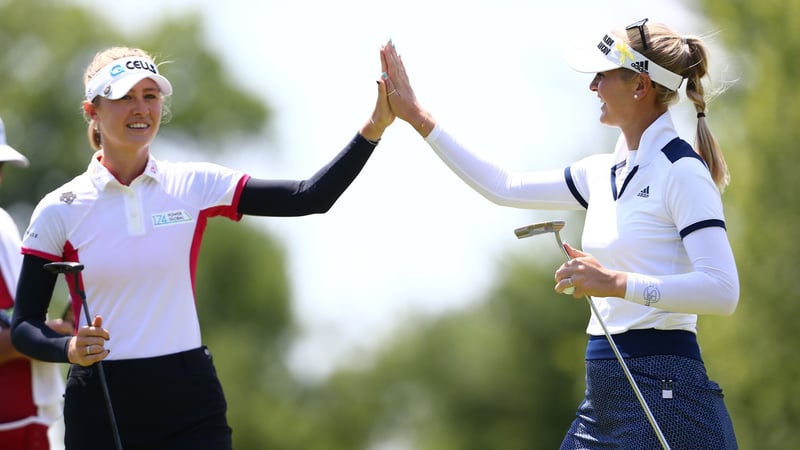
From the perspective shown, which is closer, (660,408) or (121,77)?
(660,408)

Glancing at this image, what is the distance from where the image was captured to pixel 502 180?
18.5 ft

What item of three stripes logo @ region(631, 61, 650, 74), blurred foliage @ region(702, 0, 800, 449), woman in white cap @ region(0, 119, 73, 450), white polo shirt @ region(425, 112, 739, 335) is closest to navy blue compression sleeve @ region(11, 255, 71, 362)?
woman in white cap @ region(0, 119, 73, 450)

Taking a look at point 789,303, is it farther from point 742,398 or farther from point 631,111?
point 631,111

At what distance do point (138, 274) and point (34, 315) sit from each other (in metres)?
0.46

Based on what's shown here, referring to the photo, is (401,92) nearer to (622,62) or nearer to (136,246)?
(622,62)

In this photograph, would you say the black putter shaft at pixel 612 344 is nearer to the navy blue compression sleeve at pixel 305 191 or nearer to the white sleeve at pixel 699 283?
the white sleeve at pixel 699 283

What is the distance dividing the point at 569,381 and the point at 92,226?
25063 mm

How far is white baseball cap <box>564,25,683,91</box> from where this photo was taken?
5.11 metres

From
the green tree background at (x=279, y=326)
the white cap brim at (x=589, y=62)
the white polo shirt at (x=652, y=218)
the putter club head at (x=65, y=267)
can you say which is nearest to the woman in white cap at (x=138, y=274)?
the putter club head at (x=65, y=267)

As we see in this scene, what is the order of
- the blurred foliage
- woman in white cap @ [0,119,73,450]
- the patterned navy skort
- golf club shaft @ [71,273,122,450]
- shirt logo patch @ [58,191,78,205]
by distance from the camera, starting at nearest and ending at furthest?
the patterned navy skort → golf club shaft @ [71,273,122,450] → shirt logo patch @ [58,191,78,205] → woman in white cap @ [0,119,73,450] → the blurred foliage

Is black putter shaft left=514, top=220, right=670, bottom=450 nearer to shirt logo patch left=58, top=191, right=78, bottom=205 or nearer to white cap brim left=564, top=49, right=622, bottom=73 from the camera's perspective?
white cap brim left=564, top=49, right=622, bottom=73

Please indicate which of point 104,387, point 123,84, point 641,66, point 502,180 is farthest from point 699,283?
point 123,84

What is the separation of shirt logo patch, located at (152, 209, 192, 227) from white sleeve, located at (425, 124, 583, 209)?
3.80 ft

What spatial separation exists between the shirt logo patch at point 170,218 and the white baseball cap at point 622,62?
156 cm
